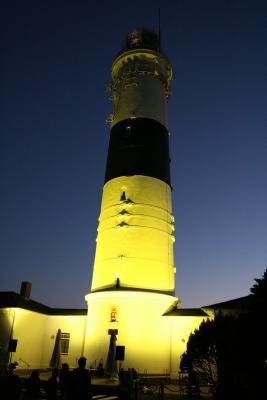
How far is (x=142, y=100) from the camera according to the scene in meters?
29.9

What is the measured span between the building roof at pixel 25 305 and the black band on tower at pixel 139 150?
1002 cm

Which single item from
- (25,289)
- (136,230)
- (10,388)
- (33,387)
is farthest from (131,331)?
(10,388)

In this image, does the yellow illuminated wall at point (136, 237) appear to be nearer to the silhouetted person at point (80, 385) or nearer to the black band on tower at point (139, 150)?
the black band on tower at point (139, 150)

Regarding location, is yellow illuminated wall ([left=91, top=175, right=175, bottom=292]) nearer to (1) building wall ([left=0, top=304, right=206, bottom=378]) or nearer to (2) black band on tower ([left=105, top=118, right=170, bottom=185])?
(2) black band on tower ([left=105, top=118, right=170, bottom=185])

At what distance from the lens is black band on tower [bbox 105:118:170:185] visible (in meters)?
27.5

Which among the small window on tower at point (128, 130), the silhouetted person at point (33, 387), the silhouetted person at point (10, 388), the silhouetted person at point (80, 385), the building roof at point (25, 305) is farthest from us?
the small window on tower at point (128, 130)

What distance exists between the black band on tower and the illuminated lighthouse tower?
71 mm

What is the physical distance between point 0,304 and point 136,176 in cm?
1259

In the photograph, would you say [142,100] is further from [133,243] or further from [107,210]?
[133,243]

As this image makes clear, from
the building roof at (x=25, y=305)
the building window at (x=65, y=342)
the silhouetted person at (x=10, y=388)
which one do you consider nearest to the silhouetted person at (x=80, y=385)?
the silhouetted person at (x=10, y=388)

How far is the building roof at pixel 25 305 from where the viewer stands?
2589 cm

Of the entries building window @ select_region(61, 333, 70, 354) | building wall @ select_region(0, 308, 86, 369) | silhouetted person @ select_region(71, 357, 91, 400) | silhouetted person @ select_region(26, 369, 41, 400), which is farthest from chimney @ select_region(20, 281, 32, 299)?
silhouetted person @ select_region(71, 357, 91, 400)

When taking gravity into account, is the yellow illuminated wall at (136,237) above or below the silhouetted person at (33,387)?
above

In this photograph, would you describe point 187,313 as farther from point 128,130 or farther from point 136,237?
point 128,130
